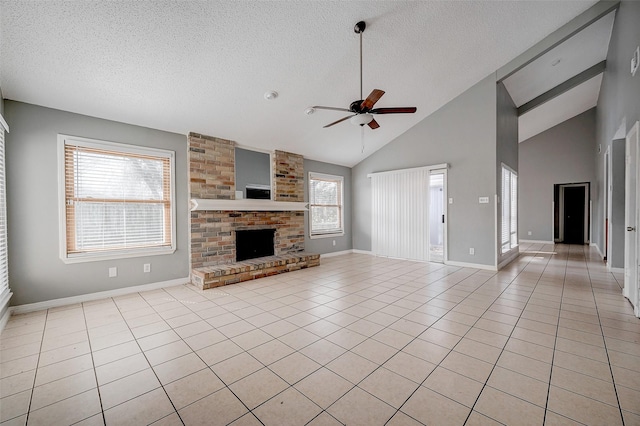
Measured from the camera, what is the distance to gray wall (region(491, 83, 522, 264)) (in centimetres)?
522

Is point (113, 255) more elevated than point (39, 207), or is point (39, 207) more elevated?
point (39, 207)

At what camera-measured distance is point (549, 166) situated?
28.4 ft

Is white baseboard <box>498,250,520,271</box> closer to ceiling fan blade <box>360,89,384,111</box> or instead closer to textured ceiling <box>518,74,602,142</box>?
textured ceiling <box>518,74,602,142</box>

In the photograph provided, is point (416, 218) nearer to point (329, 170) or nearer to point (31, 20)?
point (329, 170)

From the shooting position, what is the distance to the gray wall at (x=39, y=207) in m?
3.21

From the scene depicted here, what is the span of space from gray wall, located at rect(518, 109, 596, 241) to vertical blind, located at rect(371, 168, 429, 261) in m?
5.38

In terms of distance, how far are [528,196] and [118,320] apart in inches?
435

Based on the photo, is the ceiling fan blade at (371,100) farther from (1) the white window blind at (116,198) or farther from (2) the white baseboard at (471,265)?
(2) the white baseboard at (471,265)

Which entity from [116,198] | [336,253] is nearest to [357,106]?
[116,198]

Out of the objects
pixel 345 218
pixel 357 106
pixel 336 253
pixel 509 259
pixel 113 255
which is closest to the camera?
pixel 357 106

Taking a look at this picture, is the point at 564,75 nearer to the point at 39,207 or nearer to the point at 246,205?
the point at 246,205

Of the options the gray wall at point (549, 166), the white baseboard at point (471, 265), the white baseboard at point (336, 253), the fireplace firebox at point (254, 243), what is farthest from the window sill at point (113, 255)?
the gray wall at point (549, 166)

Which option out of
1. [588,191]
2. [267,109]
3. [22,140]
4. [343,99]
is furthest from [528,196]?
[22,140]

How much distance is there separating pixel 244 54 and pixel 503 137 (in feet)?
17.2
